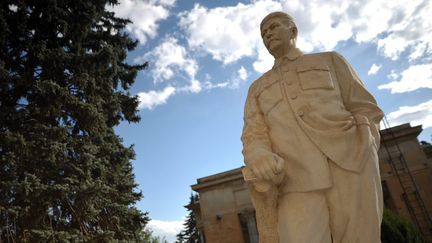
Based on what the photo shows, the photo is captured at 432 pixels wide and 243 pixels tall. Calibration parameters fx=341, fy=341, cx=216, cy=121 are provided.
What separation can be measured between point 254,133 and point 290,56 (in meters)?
0.74

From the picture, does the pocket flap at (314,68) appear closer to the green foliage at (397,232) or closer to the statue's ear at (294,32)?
the statue's ear at (294,32)

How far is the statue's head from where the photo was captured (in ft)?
9.28

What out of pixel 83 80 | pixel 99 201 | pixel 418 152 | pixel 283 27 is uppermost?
pixel 83 80

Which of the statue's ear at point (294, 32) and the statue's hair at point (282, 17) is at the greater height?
the statue's hair at point (282, 17)

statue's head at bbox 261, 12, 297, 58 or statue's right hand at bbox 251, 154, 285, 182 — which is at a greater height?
statue's head at bbox 261, 12, 297, 58

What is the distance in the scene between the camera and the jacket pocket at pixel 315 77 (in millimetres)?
2584

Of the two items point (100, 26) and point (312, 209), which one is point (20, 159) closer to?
point (100, 26)

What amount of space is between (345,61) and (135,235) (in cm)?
1093

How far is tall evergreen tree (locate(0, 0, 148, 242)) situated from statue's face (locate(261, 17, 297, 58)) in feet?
27.7

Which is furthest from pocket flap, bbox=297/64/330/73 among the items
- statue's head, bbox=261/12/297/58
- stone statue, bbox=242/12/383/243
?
statue's head, bbox=261/12/297/58

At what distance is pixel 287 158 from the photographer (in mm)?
2434

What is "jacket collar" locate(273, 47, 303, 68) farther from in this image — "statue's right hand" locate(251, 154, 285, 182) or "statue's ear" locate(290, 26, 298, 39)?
"statue's right hand" locate(251, 154, 285, 182)

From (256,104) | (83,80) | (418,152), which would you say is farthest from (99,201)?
(418,152)

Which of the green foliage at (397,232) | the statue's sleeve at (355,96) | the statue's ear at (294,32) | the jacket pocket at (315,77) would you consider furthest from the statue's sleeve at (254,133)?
the green foliage at (397,232)
